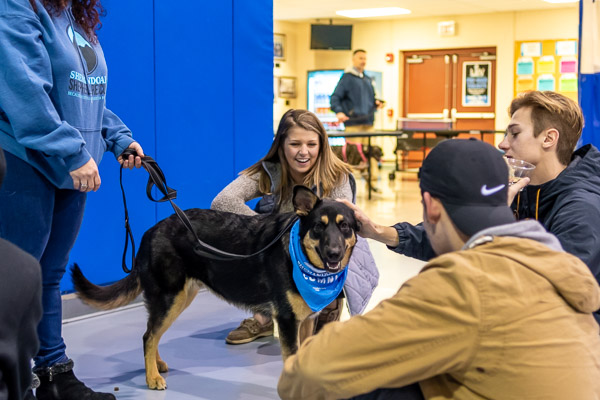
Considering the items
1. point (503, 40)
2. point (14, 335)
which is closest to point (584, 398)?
point (14, 335)

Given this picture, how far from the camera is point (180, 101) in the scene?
4.98 meters

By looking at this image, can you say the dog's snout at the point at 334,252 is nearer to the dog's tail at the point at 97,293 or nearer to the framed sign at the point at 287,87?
the dog's tail at the point at 97,293

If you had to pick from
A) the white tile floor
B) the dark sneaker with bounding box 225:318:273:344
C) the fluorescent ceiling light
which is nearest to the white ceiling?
the fluorescent ceiling light

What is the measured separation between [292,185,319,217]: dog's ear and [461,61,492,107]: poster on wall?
1328 centimetres

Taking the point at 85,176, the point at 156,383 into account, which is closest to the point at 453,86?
the point at 156,383

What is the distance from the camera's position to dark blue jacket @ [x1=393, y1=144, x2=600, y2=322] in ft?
7.01

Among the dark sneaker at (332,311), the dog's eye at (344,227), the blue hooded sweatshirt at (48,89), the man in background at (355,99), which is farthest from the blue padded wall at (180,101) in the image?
the man in background at (355,99)

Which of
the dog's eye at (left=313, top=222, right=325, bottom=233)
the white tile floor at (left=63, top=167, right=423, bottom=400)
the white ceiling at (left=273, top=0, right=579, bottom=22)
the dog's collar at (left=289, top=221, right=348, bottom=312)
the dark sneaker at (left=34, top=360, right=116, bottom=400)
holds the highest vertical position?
the white ceiling at (left=273, top=0, right=579, bottom=22)

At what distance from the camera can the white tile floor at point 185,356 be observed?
326 centimetres

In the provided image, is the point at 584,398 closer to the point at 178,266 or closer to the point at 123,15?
the point at 178,266

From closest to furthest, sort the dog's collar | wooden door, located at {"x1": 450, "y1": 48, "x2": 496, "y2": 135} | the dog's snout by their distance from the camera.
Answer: the dog's snout, the dog's collar, wooden door, located at {"x1": 450, "y1": 48, "x2": 496, "y2": 135}

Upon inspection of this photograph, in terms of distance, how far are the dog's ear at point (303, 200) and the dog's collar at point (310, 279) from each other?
11 cm

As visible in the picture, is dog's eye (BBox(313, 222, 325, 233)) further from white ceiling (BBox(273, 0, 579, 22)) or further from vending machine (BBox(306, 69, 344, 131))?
vending machine (BBox(306, 69, 344, 131))

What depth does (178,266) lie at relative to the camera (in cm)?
331
